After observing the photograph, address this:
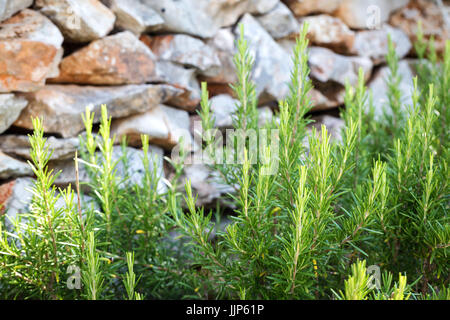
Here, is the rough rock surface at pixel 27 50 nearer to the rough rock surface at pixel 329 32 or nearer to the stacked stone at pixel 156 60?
the stacked stone at pixel 156 60

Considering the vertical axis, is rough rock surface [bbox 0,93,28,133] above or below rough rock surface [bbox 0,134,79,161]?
above

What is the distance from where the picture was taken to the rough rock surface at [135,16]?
1274 millimetres

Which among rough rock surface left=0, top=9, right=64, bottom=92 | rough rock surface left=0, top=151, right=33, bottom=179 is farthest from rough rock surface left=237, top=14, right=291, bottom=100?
rough rock surface left=0, top=151, right=33, bottom=179

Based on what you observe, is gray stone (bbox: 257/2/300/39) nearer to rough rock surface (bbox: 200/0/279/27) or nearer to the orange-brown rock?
rough rock surface (bbox: 200/0/279/27)

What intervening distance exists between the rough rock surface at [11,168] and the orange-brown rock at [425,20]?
1.75 meters

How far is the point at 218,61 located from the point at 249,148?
2.07 ft

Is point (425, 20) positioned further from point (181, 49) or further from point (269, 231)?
point (269, 231)

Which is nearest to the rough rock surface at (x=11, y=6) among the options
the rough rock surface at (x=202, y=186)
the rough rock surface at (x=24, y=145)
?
the rough rock surface at (x=24, y=145)

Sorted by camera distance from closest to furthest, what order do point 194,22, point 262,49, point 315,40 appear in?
point 194,22 < point 262,49 < point 315,40

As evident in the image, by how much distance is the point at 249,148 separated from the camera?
0.95m

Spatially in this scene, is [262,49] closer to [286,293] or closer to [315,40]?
[315,40]

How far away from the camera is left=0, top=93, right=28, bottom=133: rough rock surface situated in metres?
1.04

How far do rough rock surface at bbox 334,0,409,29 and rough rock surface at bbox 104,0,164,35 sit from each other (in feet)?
2.90
